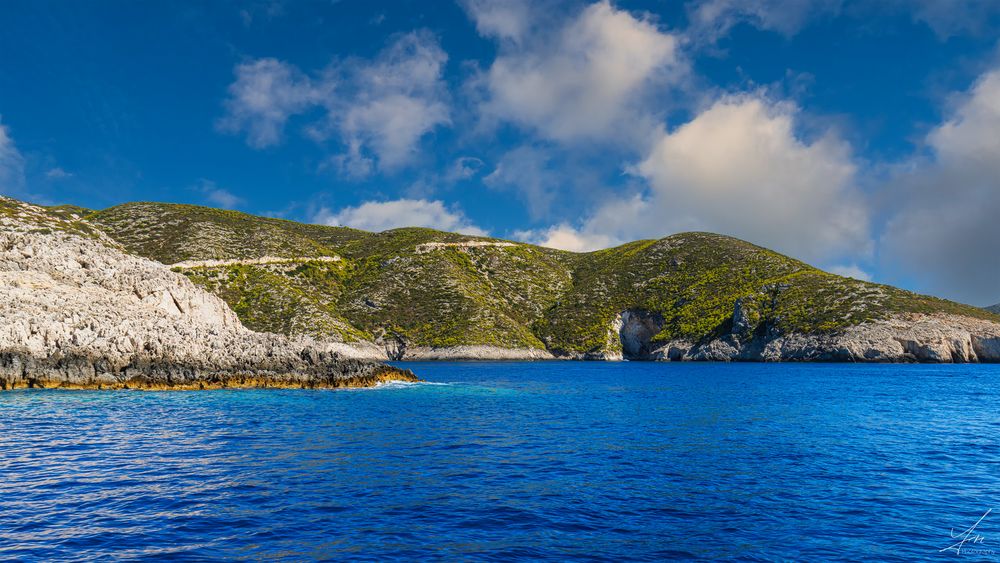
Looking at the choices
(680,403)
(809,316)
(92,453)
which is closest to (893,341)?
(809,316)

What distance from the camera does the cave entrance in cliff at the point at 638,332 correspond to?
170 meters

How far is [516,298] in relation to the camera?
591 feet

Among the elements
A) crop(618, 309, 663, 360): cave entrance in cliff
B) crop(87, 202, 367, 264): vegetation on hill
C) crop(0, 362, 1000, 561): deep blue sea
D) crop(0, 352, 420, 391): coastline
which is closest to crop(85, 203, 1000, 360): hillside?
crop(618, 309, 663, 360): cave entrance in cliff

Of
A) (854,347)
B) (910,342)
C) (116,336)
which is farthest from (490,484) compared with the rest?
(910,342)

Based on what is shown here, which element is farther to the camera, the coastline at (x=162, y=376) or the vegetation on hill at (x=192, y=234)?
the vegetation on hill at (x=192, y=234)

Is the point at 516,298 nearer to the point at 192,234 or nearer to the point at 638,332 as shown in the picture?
the point at 638,332

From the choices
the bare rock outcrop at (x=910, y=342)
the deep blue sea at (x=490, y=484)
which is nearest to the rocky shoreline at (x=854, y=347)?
the bare rock outcrop at (x=910, y=342)

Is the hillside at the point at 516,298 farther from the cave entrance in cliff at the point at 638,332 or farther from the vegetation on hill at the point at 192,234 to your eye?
the vegetation on hill at the point at 192,234

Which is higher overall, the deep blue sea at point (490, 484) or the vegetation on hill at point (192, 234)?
the vegetation on hill at point (192, 234)

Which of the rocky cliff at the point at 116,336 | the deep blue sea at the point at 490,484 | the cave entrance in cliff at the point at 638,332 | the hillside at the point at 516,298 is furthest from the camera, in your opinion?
the cave entrance in cliff at the point at 638,332

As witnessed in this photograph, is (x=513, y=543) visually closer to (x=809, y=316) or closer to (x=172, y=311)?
(x=172, y=311)

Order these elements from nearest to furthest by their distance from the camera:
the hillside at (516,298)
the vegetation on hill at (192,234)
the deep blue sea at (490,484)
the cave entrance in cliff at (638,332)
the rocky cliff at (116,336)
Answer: the deep blue sea at (490,484)
the rocky cliff at (116,336)
the hillside at (516,298)
the vegetation on hill at (192,234)
the cave entrance in cliff at (638,332)

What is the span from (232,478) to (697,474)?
17.6 m

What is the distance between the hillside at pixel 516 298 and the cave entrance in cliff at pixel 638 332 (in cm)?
31
